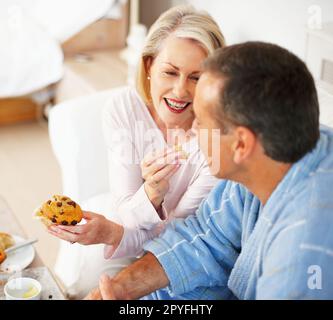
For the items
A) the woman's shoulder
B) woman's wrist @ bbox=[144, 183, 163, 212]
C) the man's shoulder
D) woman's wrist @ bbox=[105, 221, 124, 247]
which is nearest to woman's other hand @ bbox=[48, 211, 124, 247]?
woman's wrist @ bbox=[105, 221, 124, 247]

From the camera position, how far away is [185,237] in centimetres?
140

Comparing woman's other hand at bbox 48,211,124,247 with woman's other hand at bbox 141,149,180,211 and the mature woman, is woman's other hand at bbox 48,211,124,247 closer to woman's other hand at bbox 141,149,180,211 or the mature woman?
the mature woman

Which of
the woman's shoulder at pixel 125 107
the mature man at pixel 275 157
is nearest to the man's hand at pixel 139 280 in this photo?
the mature man at pixel 275 157

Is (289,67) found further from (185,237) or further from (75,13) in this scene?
(75,13)

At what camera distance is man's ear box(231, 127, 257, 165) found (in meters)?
1.06

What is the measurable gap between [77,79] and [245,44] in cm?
204

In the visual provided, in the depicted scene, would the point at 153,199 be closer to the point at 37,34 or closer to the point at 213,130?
the point at 213,130

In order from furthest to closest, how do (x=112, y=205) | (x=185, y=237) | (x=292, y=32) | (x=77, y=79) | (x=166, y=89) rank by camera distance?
Answer: (x=77, y=79) → (x=292, y=32) → (x=112, y=205) → (x=166, y=89) → (x=185, y=237)

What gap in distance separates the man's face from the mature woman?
31 cm

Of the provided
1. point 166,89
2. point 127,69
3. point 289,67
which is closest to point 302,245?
point 289,67

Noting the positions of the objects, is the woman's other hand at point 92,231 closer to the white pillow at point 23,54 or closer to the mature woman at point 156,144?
the mature woman at point 156,144

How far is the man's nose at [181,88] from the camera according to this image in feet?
5.07

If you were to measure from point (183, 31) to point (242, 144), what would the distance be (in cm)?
57

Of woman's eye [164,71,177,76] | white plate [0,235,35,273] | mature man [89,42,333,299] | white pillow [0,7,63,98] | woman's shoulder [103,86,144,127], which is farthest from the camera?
white pillow [0,7,63,98]
